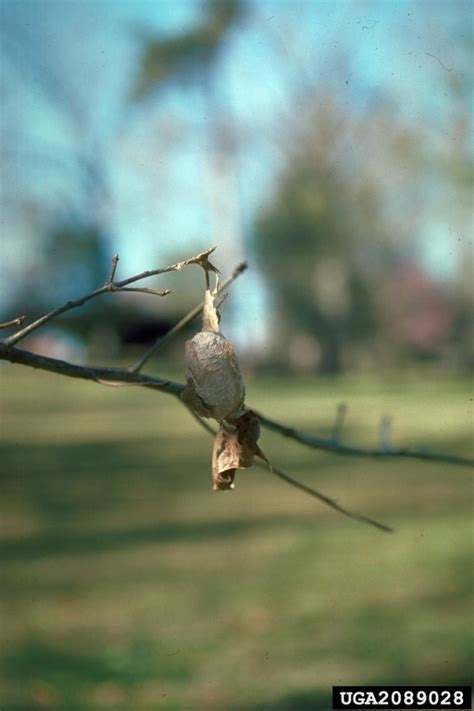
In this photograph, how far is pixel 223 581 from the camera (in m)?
6.99

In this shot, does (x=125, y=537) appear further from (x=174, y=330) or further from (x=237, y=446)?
(x=237, y=446)

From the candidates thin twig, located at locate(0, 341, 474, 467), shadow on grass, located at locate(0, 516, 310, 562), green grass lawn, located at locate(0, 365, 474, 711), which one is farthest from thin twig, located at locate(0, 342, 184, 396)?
shadow on grass, located at locate(0, 516, 310, 562)

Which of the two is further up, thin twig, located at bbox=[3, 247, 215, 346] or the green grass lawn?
the green grass lawn

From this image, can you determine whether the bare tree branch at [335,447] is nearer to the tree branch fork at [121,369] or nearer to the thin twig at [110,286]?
the tree branch fork at [121,369]

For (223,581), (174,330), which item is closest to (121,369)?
(174,330)

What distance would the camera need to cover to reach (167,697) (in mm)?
4477

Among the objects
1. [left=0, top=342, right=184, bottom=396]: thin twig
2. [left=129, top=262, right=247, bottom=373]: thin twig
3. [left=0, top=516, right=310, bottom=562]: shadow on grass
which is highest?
[left=0, top=516, right=310, bottom=562]: shadow on grass

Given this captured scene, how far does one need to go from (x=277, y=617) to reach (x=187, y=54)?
1122 cm

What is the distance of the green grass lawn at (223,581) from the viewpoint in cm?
477

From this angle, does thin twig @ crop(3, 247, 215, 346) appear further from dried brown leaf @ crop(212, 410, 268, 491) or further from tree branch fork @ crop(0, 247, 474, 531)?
Result: dried brown leaf @ crop(212, 410, 268, 491)

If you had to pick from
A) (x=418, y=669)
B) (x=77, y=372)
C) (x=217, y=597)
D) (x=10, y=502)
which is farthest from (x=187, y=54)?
(x=77, y=372)

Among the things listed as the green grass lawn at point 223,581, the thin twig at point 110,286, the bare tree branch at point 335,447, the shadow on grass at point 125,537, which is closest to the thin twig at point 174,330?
the bare tree branch at point 335,447

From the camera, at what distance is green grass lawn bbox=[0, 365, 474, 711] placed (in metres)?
4.77

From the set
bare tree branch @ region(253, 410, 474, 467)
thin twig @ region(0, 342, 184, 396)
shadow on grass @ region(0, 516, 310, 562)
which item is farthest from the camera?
shadow on grass @ region(0, 516, 310, 562)
